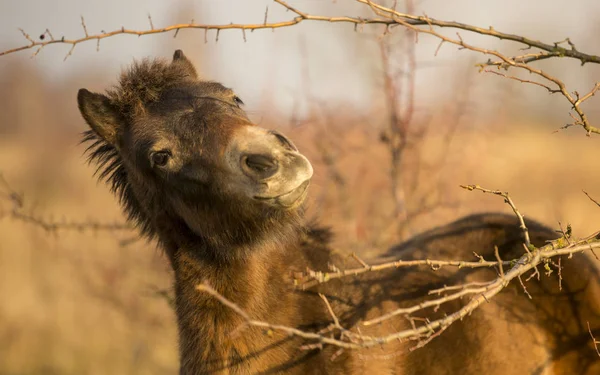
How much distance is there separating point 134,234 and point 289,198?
7554 mm

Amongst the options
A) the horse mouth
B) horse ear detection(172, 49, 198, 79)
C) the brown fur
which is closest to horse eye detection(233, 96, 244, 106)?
the brown fur

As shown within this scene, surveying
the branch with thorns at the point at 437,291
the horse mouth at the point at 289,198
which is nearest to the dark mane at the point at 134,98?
the horse mouth at the point at 289,198

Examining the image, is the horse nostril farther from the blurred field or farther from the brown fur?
the blurred field

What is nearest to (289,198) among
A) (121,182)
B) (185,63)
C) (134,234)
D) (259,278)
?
(259,278)

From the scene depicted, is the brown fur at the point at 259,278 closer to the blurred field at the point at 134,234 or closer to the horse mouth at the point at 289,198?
the horse mouth at the point at 289,198

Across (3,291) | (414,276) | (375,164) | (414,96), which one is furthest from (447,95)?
(3,291)

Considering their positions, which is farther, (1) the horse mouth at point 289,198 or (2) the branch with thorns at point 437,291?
(1) the horse mouth at point 289,198

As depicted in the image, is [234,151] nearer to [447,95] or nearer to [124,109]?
[124,109]

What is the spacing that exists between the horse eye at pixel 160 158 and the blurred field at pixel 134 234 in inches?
41.2

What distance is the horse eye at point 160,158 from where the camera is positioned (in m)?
3.52

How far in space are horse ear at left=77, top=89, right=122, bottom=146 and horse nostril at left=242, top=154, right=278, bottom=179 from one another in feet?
3.95

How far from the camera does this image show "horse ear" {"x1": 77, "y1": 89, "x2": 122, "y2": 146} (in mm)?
3869

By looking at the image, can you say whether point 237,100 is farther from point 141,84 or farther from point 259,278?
point 259,278

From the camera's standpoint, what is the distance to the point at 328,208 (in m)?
7.91
